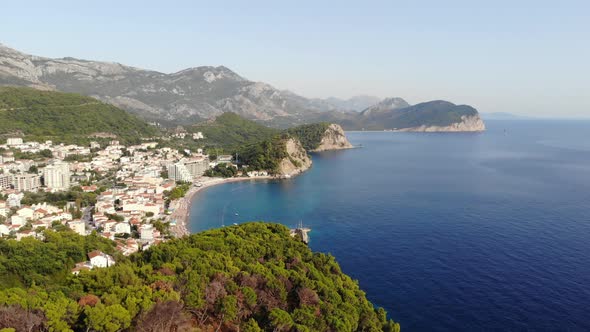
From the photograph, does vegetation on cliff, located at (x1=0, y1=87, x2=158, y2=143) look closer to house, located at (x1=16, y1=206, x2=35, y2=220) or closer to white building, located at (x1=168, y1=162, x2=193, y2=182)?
white building, located at (x1=168, y1=162, x2=193, y2=182)

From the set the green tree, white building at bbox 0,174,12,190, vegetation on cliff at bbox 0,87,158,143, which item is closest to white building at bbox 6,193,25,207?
white building at bbox 0,174,12,190

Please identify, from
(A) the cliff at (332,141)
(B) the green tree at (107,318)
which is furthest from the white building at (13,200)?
(A) the cliff at (332,141)

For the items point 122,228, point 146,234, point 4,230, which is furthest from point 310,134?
point 4,230

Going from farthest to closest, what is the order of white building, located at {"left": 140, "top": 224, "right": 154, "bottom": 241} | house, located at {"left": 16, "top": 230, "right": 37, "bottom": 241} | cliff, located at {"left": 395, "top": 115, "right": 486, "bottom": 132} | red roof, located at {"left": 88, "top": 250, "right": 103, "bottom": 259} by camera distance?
cliff, located at {"left": 395, "top": 115, "right": 486, "bottom": 132}, white building, located at {"left": 140, "top": 224, "right": 154, "bottom": 241}, house, located at {"left": 16, "top": 230, "right": 37, "bottom": 241}, red roof, located at {"left": 88, "top": 250, "right": 103, "bottom": 259}

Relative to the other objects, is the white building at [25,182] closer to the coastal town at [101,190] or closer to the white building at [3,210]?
the coastal town at [101,190]

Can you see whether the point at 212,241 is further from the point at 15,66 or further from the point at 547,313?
the point at 15,66
